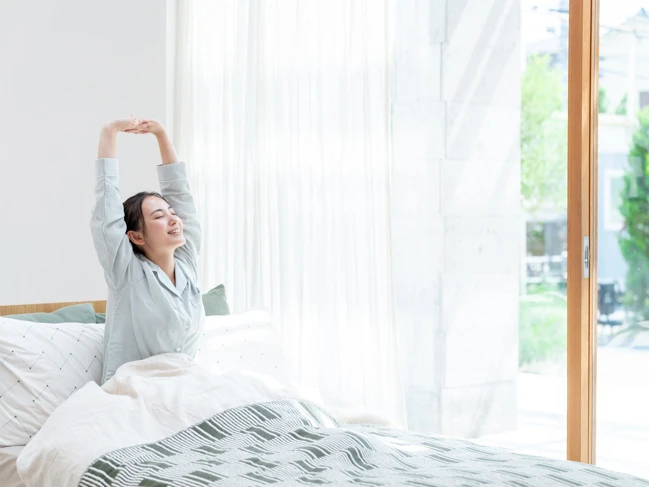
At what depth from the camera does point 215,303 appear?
2.83 m

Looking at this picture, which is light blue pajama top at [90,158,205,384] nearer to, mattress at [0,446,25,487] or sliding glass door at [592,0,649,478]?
mattress at [0,446,25,487]

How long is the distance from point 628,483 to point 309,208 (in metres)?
1.95

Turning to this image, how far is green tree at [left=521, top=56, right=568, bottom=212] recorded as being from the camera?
299cm

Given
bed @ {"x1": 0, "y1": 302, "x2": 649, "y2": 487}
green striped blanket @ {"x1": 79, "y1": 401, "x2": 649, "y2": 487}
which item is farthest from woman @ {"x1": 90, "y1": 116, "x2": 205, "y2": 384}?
green striped blanket @ {"x1": 79, "y1": 401, "x2": 649, "y2": 487}

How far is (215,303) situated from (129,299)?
0.53 m

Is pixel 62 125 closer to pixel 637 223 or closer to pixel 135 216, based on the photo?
pixel 135 216

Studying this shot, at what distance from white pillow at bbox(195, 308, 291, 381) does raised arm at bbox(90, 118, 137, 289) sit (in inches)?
14.7

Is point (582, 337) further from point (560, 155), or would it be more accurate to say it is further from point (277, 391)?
point (277, 391)

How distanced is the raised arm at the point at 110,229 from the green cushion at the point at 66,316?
0.97ft

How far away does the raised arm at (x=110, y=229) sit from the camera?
2316 mm

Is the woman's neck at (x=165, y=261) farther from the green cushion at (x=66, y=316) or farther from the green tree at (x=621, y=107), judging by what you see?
the green tree at (x=621, y=107)

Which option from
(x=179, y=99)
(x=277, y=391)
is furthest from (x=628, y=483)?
(x=179, y=99)

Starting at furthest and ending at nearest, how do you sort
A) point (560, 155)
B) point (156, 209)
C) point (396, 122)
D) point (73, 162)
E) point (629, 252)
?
1. point (396, 122)
2. point (73, 162)
3. point (560, 155)
4. point (629, 252)
5. point (156, 209)

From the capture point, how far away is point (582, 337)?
9.31ft
